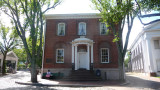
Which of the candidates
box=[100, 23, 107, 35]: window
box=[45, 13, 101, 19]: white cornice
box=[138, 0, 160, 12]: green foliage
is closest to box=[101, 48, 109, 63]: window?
box=[100, 23, 107, 35]: window

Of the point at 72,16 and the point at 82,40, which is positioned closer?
the point at 82,40

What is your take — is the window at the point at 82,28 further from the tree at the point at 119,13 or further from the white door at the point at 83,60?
the tree at the point at 119,13

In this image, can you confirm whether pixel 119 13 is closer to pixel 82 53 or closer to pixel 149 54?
pixel 82 53

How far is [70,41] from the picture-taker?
18.7m

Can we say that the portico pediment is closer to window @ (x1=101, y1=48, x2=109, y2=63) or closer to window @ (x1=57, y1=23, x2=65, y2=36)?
window @ (x1=101, y1=48, x2=109, y2=63)

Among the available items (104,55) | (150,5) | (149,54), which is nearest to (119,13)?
(150,5)

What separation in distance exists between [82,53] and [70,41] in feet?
7.09

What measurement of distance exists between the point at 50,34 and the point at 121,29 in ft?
30.3

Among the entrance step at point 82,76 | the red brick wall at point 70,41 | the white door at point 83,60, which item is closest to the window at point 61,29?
the red brick wall at point 70,41

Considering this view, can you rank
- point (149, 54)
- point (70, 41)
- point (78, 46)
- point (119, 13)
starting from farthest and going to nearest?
point (149, 54)
point (70, 41)
point (78, 46)
point (119, 13)

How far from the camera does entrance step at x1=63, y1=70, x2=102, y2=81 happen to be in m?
15.5

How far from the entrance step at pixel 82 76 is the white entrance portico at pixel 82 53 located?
3.82ft

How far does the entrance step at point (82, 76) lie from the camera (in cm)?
1551

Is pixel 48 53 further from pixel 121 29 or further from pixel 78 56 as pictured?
pixel 121 29
